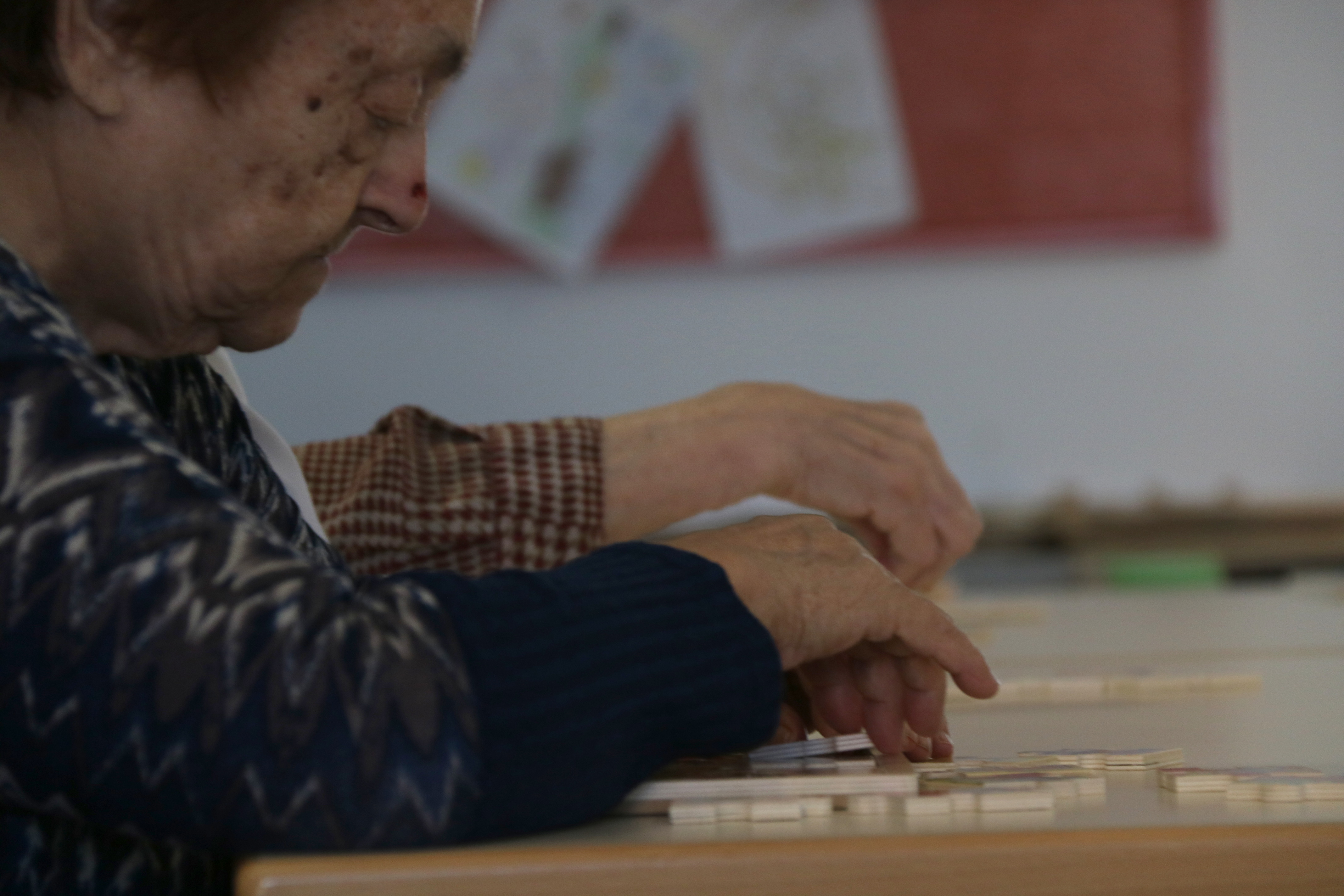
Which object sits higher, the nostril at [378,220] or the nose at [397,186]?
the nose at [397,186]

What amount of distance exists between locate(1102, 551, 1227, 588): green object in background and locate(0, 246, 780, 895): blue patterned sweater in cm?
228

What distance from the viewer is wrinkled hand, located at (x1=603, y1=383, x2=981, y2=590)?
3.87 feet

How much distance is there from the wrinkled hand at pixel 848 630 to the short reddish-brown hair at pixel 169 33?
0.29 meters

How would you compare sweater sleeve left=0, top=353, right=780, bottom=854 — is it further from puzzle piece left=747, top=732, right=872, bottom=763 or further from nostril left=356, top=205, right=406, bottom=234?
nostril left=356, top=205, right=406, bottom=234

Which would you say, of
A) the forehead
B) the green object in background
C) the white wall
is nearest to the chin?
the forehead

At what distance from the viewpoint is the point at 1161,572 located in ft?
8.96

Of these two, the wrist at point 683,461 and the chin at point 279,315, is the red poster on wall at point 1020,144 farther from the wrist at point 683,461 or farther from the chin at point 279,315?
the chin at point 279,315

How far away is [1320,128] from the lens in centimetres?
322

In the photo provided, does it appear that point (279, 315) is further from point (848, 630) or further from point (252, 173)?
point (848, 630)

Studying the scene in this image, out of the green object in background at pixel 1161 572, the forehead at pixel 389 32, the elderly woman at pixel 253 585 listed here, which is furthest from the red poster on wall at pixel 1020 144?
the forehead at pixel 389 32

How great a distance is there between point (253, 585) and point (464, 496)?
621 mm

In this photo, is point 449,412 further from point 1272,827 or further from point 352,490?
point 1272,827

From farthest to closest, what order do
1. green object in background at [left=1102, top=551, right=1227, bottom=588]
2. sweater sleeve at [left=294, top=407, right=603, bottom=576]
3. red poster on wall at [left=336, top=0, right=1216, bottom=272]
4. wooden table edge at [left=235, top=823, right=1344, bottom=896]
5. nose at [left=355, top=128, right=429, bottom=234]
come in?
red poster on wall at [left=336, top=0, right=1216, bottom=272] < green object in background at [left=1102, top=551, right=1227, bottom=588] < sweater sleeve at [left=294, top=407, right=603, bottom=576] < nose at [left=355, top=128, right=429, bottom=234] < wooden table edge at [left=235, top=823, right=1344, bottom=896]

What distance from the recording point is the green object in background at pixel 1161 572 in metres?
2.72
